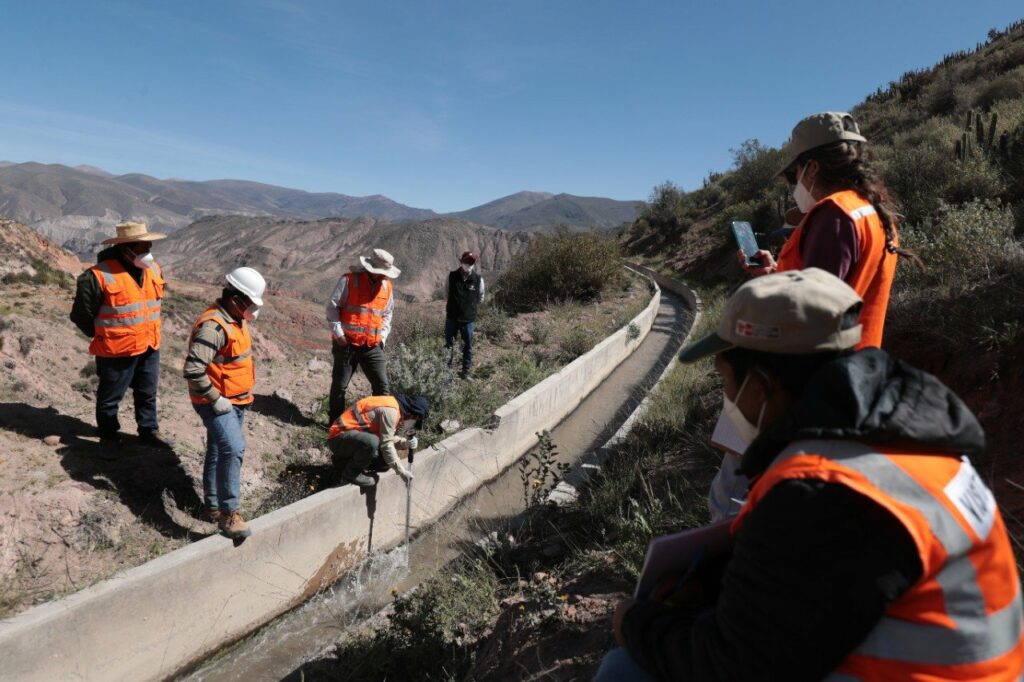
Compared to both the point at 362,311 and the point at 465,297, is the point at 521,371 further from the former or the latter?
the point at 362,311

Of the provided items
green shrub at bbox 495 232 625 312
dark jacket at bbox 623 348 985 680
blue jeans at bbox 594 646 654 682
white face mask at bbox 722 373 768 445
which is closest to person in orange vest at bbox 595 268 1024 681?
dark jacket at bbox 623 348 985 680

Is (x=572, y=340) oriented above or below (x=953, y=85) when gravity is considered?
below

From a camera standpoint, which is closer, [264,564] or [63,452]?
[264,564]

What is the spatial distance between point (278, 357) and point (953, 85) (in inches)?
1021

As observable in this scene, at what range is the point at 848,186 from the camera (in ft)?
8.57

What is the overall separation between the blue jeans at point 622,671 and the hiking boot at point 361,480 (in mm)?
3738

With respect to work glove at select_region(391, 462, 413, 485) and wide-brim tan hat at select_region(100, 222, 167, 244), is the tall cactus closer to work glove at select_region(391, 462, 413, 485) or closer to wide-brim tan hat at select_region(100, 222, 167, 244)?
work glove at select_region(391, 462, 413, 485)

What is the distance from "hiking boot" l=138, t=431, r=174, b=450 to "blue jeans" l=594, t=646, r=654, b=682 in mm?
4832

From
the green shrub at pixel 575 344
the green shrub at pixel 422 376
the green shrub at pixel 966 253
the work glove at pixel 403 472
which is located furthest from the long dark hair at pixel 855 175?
the green shrub at pixel 575 344

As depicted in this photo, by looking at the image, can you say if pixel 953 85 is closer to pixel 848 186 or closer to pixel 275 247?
pixel 848 186

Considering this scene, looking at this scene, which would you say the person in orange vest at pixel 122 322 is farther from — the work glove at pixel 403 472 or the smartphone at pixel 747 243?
the smartphone at pixel 747 243

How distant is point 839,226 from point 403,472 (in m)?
4.15

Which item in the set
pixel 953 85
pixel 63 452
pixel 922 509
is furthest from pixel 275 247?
pixel 922 509

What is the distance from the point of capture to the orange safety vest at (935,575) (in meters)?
1.10
